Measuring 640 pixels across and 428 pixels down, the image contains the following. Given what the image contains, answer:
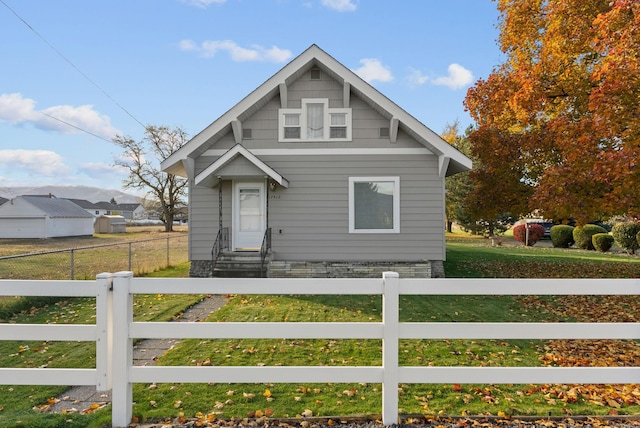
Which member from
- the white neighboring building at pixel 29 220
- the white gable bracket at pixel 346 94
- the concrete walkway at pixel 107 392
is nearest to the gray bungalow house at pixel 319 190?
the white gable bracket at pixel 346 94

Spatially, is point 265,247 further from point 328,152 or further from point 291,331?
point 291,331

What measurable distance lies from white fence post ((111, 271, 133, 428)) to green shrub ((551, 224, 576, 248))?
27209 millimetres

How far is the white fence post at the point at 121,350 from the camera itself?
9.78ft

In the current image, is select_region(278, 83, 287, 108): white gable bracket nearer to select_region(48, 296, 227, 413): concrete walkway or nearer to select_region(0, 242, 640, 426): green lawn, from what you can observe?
select_region(0, 242, 640, 426): green lawn

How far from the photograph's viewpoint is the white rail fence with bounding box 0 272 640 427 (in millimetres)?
3002

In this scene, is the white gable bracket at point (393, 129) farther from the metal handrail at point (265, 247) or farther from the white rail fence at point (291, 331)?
the white rail fence at point (291, 331)

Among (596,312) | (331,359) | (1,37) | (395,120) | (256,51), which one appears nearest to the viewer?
(331,359)

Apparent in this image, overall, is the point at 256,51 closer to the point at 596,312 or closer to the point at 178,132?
the point at 596,312

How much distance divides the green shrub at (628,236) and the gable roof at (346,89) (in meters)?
15.4

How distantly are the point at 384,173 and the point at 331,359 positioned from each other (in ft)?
23.9

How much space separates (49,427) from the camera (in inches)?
116

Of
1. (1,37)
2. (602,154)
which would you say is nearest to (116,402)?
(602,154)

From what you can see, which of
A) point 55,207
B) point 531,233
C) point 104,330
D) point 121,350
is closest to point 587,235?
point 531,233

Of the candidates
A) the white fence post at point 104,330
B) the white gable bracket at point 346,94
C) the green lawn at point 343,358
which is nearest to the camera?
the white fence post at point 104,330
